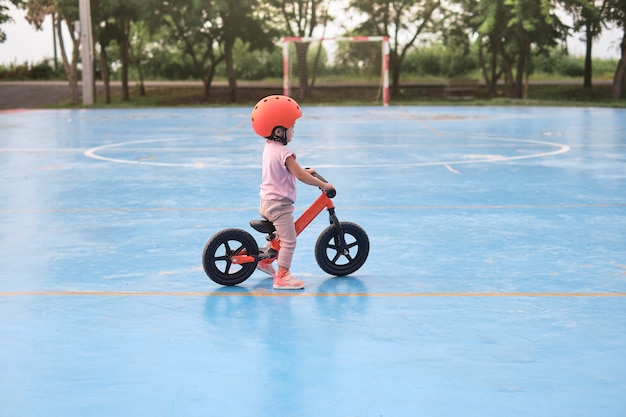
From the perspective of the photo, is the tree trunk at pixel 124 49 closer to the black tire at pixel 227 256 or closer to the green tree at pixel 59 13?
the green tree at pixel 59 13

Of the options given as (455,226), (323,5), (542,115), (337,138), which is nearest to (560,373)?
(455,226)

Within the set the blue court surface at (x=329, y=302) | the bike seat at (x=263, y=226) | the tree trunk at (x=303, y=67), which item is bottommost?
the blue court surface at (x=329, y=302)

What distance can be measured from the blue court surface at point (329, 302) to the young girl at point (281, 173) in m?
0.27

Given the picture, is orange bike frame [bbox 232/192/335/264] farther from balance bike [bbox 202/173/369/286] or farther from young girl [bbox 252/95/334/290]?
young girl [bbox 252/95/334/290]

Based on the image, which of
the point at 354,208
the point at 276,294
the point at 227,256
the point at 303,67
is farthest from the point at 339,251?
the point at 303,67

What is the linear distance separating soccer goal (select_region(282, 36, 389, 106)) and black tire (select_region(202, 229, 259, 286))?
2996cm

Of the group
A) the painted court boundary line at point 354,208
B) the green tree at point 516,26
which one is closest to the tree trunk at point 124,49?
the green tree at point 516,26

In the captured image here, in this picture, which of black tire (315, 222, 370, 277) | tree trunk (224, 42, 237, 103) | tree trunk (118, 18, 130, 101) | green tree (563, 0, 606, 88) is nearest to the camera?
black tire (315, 222, 370, 277)

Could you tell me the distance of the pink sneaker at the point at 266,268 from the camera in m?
6.00

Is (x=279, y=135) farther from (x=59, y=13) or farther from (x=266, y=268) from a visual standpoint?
(x=59, y=13)

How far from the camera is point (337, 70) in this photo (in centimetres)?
3828

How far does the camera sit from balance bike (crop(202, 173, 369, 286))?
579cm

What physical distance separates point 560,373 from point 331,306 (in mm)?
1608

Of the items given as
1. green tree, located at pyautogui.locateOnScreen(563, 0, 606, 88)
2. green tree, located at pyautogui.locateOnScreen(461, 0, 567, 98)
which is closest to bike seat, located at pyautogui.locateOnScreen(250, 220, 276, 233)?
green tree, located at pyautogui.locateOnScreen(461, 0, 567, 98)
